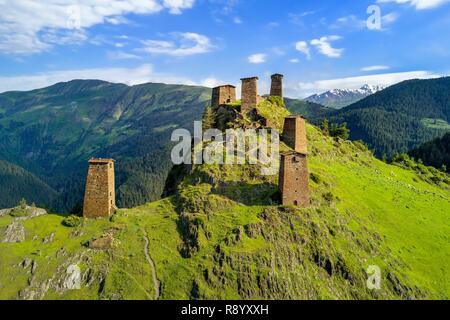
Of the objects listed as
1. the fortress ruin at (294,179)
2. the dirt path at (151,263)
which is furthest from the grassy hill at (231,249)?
the fortress ruin at (294,179)

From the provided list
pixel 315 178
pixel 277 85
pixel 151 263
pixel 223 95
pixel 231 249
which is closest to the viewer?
pixel 231 249

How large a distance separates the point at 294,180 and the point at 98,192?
37055 millimetres

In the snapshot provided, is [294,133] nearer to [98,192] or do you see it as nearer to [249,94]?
[249,94]

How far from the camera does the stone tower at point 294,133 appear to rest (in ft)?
326

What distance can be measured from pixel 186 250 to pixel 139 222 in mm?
12021

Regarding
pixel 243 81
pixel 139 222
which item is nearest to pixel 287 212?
pixel 139 222

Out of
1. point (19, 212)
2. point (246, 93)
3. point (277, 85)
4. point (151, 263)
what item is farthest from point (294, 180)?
point (19, 212)

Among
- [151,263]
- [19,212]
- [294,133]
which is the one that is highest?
[294,133]

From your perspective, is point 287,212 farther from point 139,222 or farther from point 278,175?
point 139,222

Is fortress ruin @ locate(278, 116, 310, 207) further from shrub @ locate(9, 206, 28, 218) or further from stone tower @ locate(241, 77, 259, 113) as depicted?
shrub @ locate(9, 206, 28, 218)

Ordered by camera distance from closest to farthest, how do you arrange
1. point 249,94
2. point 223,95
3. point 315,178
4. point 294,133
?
1. point 315,178
2. point 294,133
3. point 249,94
4. point 223,95

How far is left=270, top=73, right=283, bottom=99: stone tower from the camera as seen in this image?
12038 cm

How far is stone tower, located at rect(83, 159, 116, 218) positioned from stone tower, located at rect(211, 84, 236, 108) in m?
41.2

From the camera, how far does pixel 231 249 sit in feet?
232
